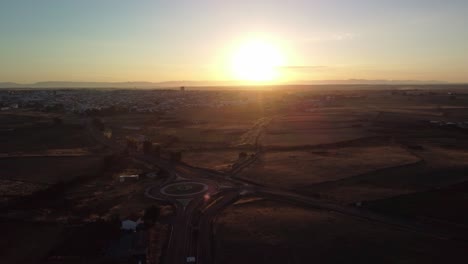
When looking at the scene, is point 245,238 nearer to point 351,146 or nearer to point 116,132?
point 351,146

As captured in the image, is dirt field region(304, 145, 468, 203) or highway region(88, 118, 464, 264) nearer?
highway region(88, 118, 464, 264)

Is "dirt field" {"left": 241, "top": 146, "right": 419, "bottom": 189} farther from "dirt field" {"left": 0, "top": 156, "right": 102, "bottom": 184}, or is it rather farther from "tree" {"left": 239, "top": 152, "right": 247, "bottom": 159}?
"dirt field" {"left": 0, "top": 156, "right": 102, "bottom": 184}

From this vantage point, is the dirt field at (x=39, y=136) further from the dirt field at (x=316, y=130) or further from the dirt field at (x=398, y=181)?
the dirt field at (x=398, y=181)

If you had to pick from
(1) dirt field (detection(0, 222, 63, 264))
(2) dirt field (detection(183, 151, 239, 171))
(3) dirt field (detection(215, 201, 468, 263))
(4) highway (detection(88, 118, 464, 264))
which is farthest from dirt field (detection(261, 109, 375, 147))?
(1) dirt field (detection(0, 222, 63, 264))

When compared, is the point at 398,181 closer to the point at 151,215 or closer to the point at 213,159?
the point at 213,159

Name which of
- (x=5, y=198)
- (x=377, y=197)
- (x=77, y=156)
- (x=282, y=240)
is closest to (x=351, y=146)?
(x=377, y=197)

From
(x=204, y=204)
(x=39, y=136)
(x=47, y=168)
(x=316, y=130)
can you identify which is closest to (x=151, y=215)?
(x=204, y=204)

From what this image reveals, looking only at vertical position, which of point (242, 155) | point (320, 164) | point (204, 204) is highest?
point (242, 155)

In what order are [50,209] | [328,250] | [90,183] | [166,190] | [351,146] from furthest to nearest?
[351,146] → [90,183] → [166,190] → [50,209] → [328,250]
